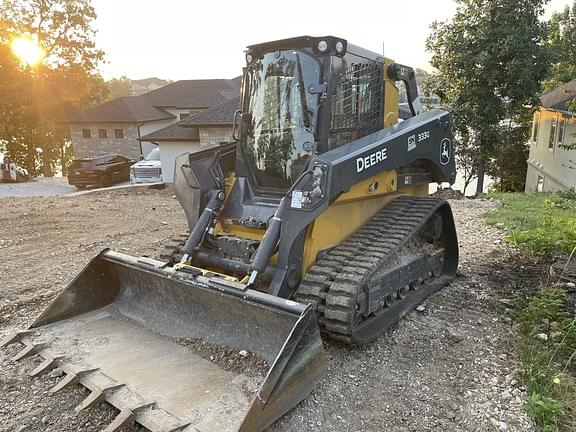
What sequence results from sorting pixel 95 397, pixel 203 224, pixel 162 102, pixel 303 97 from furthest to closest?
1. pixel 162 102
2. pixel 203 224
3. pixel 303 97
4. pixel 95 397

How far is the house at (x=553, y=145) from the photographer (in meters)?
16.7

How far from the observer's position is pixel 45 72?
25.9 m

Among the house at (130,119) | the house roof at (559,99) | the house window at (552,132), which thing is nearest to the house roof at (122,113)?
the house at (130,119)

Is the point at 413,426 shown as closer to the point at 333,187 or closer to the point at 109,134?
the point at 333,187

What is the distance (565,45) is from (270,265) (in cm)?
2525

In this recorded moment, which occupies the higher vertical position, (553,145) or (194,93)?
(194,93)

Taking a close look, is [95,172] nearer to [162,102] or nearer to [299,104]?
[162,102]

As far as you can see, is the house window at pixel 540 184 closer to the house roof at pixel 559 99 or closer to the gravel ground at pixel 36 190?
the house roof at pixel 559 99

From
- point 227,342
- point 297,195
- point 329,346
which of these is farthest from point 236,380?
point 297,195

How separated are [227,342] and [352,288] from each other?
3.23 ft

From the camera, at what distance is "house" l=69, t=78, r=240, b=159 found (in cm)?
2831

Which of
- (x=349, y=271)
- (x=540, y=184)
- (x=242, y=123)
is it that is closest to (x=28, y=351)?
(x=349, y=271)

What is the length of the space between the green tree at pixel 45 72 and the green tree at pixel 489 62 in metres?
19.5

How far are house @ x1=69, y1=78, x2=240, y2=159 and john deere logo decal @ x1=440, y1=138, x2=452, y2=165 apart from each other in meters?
23.5
